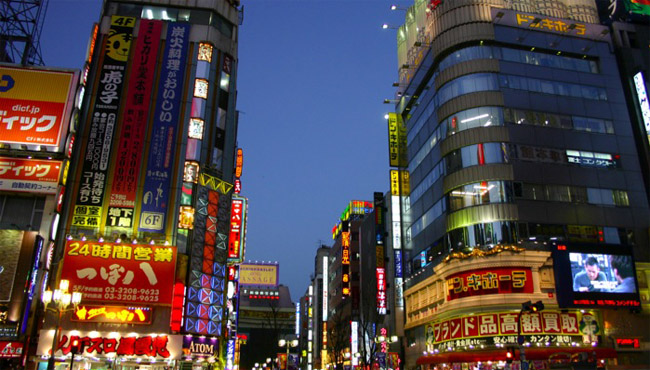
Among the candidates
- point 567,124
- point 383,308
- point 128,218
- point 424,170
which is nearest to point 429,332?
point 383,308

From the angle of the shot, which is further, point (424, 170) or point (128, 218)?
point (424, 170)

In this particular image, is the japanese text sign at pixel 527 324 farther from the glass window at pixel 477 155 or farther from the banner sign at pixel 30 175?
the banner sign at pixel 30 175

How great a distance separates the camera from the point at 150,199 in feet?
115

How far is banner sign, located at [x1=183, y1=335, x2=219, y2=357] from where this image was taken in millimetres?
33156

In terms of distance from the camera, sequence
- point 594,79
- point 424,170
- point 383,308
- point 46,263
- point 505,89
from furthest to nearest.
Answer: point 383,308 → point 424,170 → point 594,79 → point 505,89 → point 46,263

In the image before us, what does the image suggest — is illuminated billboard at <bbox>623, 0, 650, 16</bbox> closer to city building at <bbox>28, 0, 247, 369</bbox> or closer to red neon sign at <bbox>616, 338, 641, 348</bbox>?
red neon sign at <bbox>616, 338, 641, 348</bbox>

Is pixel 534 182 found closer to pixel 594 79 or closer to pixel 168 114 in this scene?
pixel 594 79

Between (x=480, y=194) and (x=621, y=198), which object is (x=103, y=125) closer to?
(x=480, y=194)

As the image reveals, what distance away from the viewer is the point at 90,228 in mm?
33969

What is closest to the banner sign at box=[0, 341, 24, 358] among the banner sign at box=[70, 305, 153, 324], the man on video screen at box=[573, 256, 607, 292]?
the banner sign at box=[70, 305, 153, 324]

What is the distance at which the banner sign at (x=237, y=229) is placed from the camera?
40688mm

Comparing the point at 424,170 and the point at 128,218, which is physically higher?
the point at 424,170

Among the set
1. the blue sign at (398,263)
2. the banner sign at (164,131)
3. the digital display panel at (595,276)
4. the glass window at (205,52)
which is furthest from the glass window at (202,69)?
the digital display panel at (595,276)

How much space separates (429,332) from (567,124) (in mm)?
21836
